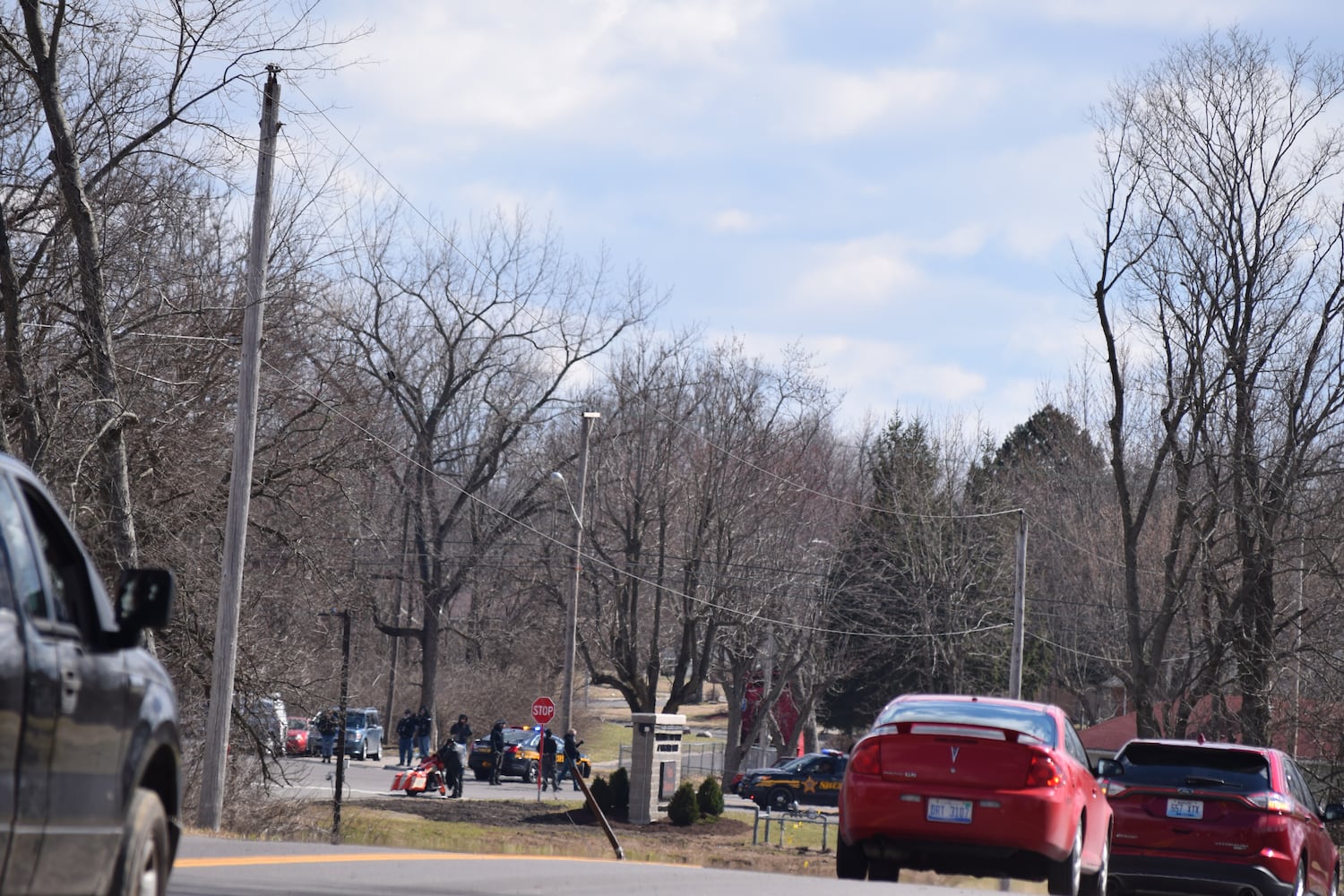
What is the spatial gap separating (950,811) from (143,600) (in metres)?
7.20

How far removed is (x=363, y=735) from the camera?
57.4 metres

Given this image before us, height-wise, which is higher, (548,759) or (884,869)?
(884,869)

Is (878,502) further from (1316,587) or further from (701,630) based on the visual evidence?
(1316,587)

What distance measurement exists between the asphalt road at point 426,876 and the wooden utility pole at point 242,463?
702 centimetres

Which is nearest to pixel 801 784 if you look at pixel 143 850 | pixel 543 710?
pixel 543 710

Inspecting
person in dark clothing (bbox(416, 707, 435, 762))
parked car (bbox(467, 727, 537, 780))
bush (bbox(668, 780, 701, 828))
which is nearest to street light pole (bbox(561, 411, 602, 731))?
A: bush (bbox(668, 780, 701, 828))

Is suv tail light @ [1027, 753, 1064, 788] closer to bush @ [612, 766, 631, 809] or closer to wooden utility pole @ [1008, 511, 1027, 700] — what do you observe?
wooden utility pole @ [1008, 511, 1027, 700]

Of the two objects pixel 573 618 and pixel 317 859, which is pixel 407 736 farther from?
pixel 317 859

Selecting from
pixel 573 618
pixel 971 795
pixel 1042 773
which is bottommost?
pixel 971 795

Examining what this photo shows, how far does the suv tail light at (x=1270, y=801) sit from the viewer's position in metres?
13.0

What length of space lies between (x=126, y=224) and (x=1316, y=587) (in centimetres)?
2878

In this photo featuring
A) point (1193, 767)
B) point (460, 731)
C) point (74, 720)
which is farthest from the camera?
point (460, 731)

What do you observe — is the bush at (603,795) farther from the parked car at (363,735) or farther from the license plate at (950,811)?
the license plate at (950,811)

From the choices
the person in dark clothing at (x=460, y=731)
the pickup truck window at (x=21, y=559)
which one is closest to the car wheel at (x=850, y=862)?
the pickup truck window at (x=21, y=559)
